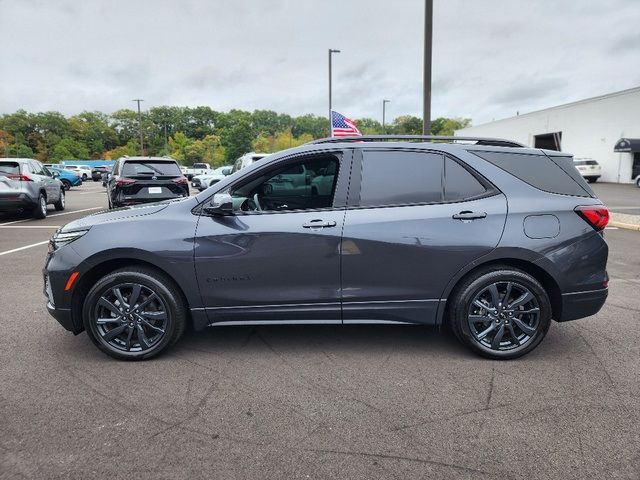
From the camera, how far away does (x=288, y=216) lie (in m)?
3.66

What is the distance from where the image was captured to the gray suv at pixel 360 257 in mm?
3600

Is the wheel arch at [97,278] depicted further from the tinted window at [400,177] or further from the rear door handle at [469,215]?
the rear door handle at [469,215]

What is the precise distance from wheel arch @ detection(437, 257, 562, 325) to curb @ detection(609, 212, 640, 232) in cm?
898

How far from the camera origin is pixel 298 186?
4.27m

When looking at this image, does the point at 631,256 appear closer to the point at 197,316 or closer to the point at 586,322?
the point at 586,322

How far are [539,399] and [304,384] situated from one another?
5.18 ft

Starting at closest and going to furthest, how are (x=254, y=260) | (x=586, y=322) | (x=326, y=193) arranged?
(x=254, y=260) < (x=326, y=193) < (x=586, y=322)

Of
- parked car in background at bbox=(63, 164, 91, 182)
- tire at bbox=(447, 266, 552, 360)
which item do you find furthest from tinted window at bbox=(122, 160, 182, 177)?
parked car in background at bbox=(63, 164, 91, 182)

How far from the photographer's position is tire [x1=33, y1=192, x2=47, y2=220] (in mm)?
12412

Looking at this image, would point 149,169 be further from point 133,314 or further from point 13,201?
point 133,314

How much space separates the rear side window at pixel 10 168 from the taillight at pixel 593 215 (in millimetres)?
12574

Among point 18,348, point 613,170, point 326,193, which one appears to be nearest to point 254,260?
point 326,193

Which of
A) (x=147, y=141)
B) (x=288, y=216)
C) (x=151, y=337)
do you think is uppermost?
(x=147, y=141)

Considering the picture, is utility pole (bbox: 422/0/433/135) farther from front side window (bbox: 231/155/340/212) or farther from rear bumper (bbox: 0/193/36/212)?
rear bumper (bbox: 0/193/36/212)
